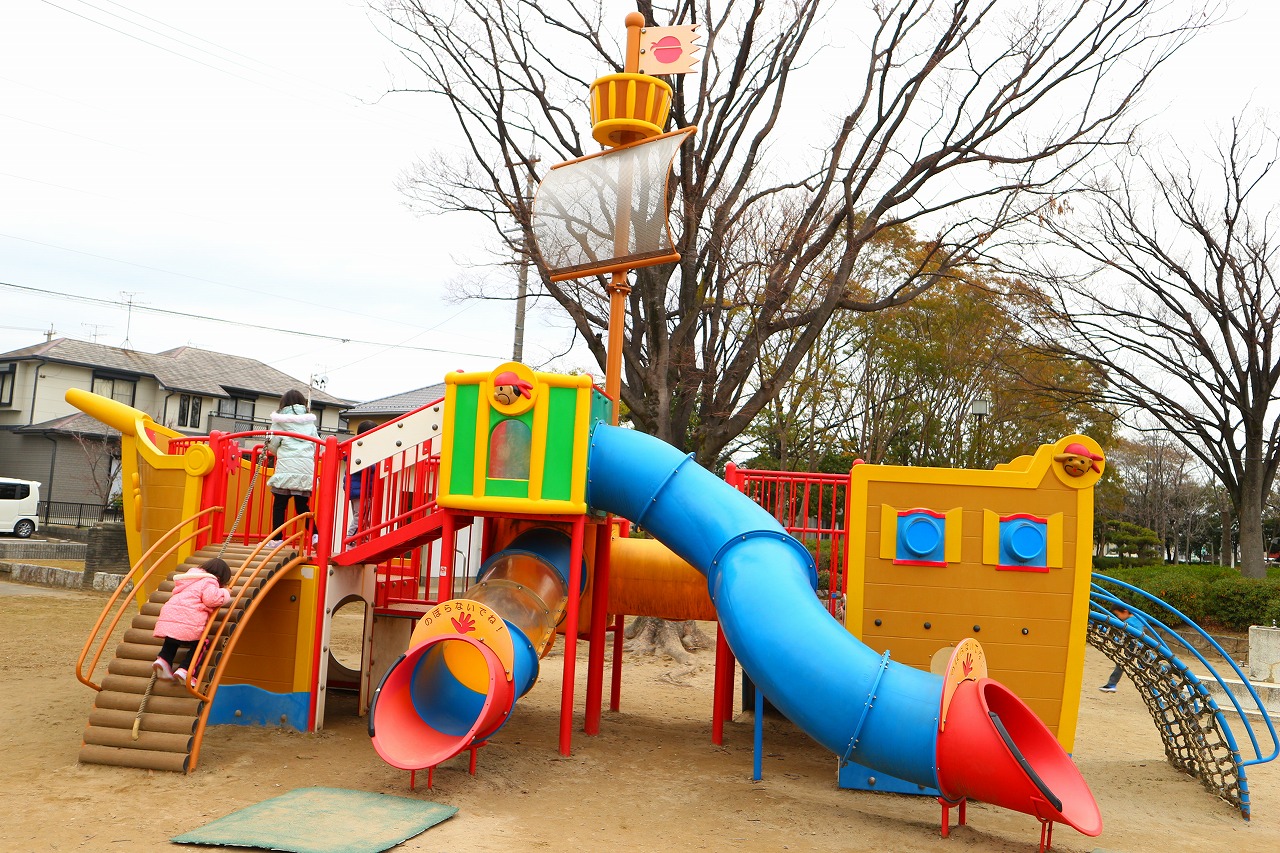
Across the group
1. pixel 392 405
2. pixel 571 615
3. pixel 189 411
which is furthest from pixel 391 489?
pixel 189 411

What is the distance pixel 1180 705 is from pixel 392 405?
2762cm

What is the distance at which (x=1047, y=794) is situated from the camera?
18.2 feet

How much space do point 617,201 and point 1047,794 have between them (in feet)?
23.2

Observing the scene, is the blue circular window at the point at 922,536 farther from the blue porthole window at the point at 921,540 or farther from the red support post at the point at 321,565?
the red support post at the point at 321,565

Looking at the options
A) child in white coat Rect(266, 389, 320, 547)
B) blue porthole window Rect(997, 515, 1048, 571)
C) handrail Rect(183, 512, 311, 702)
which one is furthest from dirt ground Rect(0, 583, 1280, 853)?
child in white coat Rect(266, 389, 320, 547)

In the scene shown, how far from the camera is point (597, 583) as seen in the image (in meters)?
9.59

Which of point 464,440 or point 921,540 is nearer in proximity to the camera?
point 921,540

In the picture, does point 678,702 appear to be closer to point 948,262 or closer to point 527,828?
point 527,828

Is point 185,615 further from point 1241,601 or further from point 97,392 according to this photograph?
point 97,392

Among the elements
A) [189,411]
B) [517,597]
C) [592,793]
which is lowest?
[592,793]

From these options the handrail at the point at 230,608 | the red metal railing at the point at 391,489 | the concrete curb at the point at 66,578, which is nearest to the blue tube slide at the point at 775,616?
the red metal railing at the point at 391,489

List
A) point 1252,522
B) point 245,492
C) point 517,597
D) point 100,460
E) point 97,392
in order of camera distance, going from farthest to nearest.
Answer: point 97,392 < point 100,460 < point 1252,522 < point 245,492 < point 517,597

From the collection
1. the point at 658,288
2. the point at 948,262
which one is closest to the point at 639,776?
the point at 658,288

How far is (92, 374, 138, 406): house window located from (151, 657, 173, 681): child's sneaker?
36.7 meters
